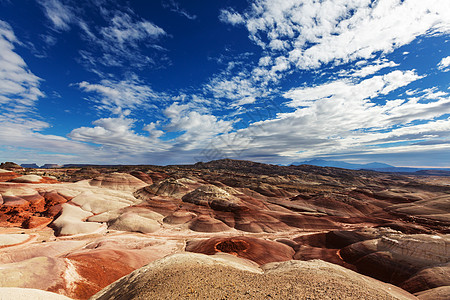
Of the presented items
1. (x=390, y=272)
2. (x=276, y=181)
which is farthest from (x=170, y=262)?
(x=276, y=181)

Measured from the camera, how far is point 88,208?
180ft

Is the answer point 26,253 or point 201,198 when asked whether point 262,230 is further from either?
point 26,253

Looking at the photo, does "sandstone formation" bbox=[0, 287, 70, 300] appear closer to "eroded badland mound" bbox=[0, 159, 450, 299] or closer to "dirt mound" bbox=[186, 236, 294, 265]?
"eroded badland mound" bbox=[0, 159, 450, 299]

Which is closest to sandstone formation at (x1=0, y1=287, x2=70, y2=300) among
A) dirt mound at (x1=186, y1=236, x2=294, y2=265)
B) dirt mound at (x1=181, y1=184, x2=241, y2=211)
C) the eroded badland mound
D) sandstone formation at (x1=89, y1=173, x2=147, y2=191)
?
the eroded badland mound

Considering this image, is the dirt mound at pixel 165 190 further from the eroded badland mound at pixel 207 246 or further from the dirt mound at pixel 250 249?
the dirt mound at pixel 250 249

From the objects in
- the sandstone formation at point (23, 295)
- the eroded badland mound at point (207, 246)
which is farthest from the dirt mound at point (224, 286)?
the sandstone formation at point (23, 295)

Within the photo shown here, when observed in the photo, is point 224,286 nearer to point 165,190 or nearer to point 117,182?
point 165,190

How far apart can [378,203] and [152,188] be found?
97.4m

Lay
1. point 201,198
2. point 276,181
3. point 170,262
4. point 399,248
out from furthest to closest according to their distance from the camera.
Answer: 1. point 276,181
2. point 201,198
3. point 399,248
4. point 170,262

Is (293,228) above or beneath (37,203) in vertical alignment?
beneath

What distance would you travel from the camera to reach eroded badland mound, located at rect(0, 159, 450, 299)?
11.9 metres

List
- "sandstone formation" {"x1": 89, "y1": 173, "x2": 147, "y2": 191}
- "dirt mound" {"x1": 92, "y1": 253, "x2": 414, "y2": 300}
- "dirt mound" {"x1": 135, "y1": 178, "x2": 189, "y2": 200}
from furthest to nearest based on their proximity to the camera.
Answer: "sandstone formation" {"x1": 89, "y1": 173, "x2": 147, "y2": 191} → "dirt mound" {"x1": 135, "y1": 178, "x2": 189, "y2": 200} → "dirt mound" {"x1": 92, "y1": 253, "x2": 414, "y2": 300}

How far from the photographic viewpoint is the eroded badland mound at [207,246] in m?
11.9

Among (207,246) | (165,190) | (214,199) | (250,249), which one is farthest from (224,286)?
(165,190)
